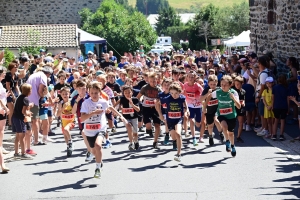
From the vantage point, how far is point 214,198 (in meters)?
9.20

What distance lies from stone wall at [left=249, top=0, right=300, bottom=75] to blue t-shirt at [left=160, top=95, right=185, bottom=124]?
7.30 meters

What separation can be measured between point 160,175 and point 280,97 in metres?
4.77

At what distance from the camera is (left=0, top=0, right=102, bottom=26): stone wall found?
45.5m

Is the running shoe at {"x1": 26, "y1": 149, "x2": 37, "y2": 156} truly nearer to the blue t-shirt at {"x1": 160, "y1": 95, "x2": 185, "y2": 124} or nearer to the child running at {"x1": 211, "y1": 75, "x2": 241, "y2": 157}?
the blue t-shirt at {"x1": 160, "y1": 95, "x2": 185, "y2": 124}

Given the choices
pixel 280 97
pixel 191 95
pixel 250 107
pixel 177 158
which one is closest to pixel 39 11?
pixel 250 107

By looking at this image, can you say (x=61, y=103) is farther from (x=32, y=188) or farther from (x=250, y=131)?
(x=250, y=131)

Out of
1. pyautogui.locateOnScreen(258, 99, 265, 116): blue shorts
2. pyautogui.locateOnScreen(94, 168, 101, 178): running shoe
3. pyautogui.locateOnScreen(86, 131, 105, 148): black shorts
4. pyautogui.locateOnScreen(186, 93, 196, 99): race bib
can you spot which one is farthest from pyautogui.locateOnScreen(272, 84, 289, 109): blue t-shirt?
pyautogui.locateOnScreen(94, 168, 101, 178): running shoe

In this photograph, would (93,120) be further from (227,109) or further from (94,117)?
(227,109)

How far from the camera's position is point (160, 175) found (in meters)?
11.0

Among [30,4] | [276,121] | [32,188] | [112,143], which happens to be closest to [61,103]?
[112,143]

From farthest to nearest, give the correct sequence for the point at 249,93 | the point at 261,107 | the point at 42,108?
the point at 249,93 → the point at 261,107 → the point at 42,108

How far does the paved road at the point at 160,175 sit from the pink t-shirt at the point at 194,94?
0.96m

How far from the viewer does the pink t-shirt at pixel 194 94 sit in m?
14.5

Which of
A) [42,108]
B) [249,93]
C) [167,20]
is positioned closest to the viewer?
[42,108]
